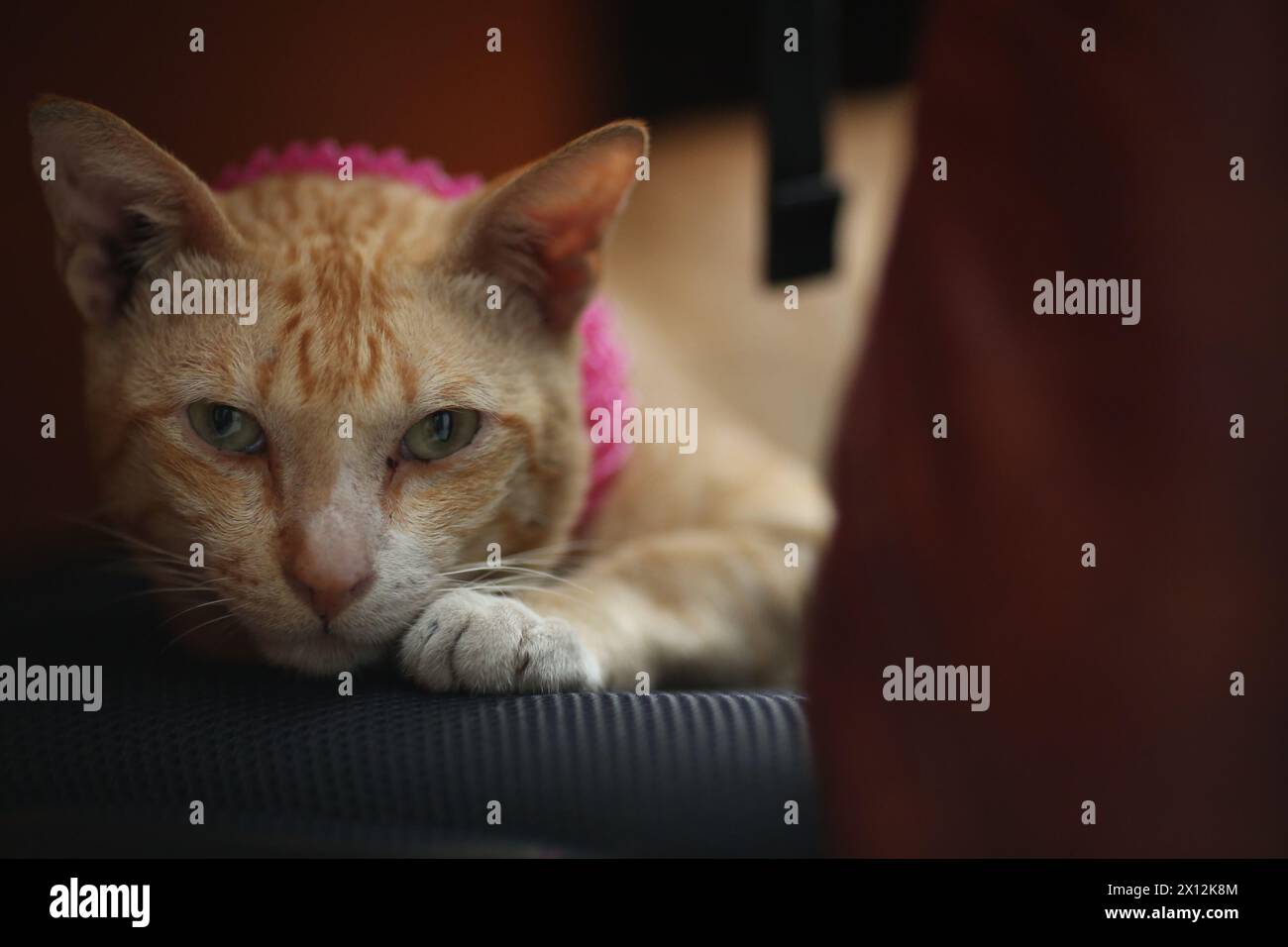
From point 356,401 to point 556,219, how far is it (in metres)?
0.26

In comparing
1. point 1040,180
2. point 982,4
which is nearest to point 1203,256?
point 1040,180

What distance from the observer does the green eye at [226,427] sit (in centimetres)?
85

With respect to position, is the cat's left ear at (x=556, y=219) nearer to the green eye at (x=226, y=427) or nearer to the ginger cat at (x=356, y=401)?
the ginger cat at (x=356, y=401)

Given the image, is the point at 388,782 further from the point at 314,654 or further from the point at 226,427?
the point at 226,427

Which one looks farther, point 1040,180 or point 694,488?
point 694,488

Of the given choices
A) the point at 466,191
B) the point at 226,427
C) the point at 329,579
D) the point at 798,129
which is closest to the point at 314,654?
the point at 329,579

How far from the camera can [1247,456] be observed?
0.60 metres

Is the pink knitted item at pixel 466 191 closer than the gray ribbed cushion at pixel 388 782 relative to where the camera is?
No

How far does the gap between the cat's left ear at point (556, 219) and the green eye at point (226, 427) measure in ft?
0.75

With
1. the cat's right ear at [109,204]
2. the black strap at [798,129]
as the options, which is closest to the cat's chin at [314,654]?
the cat's right ear at [109,204]

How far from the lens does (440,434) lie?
902mm

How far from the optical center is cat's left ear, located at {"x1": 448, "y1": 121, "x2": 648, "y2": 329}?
2.89ft
